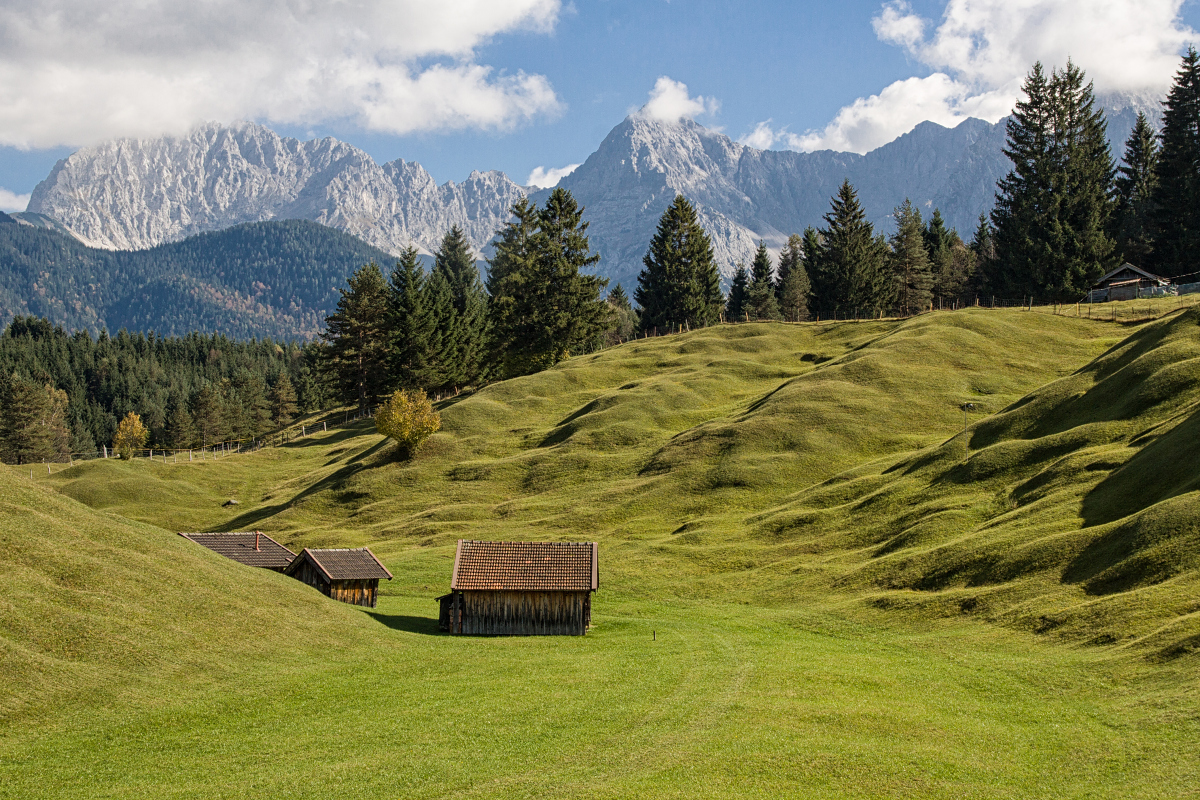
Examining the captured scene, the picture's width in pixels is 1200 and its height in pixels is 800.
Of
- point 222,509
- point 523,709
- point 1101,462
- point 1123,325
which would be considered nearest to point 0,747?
point 523,709

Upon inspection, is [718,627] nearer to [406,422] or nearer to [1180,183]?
[406,422]

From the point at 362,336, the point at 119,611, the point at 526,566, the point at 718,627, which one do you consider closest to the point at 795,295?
the point at 362,336

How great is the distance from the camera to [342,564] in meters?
55.6

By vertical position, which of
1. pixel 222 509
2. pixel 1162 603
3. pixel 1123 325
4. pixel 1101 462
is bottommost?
pixel 222 509

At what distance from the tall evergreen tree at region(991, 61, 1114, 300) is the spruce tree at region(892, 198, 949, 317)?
41.7 ft

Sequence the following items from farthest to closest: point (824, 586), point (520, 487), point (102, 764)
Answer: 1. point (520, 487)
2. point (824, 586)
3. point (102, 764)

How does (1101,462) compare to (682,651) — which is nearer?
(682,651)

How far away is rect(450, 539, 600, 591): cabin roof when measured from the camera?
49.2m

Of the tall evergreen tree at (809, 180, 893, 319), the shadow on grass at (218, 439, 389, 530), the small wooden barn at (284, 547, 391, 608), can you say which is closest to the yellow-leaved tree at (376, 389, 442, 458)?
the shadow on grass at (218, 439, 389, 530)

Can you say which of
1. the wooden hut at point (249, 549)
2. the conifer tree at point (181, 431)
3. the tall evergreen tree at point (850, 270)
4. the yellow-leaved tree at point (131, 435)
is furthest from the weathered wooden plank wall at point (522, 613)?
the conifer tree at point (181, 431)

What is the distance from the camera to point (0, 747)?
23.4 metres

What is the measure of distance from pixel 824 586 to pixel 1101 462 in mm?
18766

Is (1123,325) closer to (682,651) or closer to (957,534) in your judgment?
(957,534)

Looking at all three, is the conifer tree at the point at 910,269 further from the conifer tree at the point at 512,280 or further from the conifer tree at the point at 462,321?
the conifer tree at the point at 462,321
